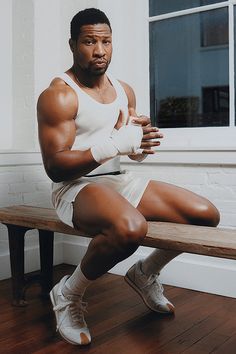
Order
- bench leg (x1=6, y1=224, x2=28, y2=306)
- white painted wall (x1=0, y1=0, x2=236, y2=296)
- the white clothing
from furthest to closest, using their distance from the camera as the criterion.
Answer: white painted wall (x1=0, y1=0, x2=236, y2=296) < bench leg (x1=6, y1=224, x2=28, y2=306) < the white clothing

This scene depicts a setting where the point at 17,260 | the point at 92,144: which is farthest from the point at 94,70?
the point at 17,260

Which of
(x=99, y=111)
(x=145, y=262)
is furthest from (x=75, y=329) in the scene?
(x=99, y=111)

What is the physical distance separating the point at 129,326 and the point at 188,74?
1.40 m

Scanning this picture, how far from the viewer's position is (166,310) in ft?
6.35

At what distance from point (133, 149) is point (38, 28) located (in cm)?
134

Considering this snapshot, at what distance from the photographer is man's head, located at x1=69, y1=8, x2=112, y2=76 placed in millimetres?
1738

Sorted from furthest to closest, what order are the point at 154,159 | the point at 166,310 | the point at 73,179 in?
1. the point at 154,159
2. the point at 166,310
3. the point at 73,179

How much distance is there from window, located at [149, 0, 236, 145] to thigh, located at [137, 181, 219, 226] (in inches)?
25.3

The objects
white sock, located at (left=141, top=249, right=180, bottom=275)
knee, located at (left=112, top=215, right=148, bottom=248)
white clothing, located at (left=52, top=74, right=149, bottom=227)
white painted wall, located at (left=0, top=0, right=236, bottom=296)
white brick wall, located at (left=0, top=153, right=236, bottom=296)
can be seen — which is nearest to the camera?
knee, located at (left=112, top=215, right=148, bottom=248)

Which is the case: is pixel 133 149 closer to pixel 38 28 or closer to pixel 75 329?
pixel 75 329

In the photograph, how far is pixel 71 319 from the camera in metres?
1.68

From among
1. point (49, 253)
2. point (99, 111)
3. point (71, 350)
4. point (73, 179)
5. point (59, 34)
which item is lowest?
point (71, 350)

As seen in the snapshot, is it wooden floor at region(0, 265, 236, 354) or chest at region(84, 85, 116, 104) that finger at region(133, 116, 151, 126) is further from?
wooden floor at region(0, 265, 236, 354)

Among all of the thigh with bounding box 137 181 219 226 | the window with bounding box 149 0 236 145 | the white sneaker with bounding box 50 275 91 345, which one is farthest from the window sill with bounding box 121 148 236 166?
the white sneaker with bounding box 50 275 91 345
